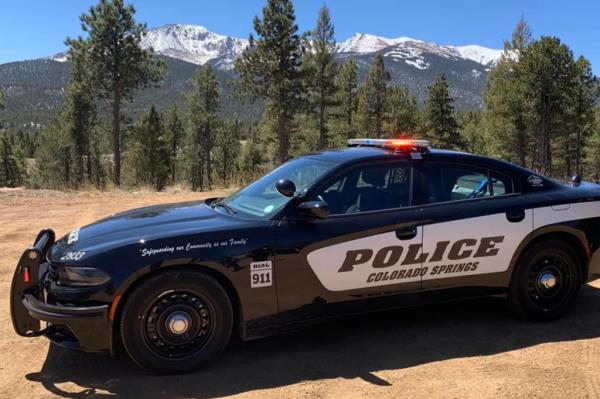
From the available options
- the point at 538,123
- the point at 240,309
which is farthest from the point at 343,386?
the point at 538,123

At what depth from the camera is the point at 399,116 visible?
47.3 meters

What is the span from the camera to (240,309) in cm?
389

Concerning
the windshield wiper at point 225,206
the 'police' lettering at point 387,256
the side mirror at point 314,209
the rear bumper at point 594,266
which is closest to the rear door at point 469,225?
the 'police' lettering at point 387,256

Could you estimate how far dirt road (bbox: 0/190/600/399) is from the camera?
3.60 m

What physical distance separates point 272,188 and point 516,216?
2078 millimetres

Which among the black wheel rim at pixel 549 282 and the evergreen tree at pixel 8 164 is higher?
the evergreen tree at pixel 8 164

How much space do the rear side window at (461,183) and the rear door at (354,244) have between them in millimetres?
201

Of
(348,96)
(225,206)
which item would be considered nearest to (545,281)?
(225,206)

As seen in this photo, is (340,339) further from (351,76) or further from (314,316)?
(351,76)

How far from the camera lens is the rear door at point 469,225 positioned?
4.40 metres

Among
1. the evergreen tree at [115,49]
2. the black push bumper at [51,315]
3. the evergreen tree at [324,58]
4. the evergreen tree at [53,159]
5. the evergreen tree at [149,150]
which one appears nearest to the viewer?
the black push bumper at [51,315]

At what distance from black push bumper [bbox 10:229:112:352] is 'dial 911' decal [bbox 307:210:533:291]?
150 cm

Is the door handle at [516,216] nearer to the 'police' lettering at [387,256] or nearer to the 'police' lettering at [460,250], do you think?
the 'police' lettering at [460,250]

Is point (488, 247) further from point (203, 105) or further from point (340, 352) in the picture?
point (203, 105)
